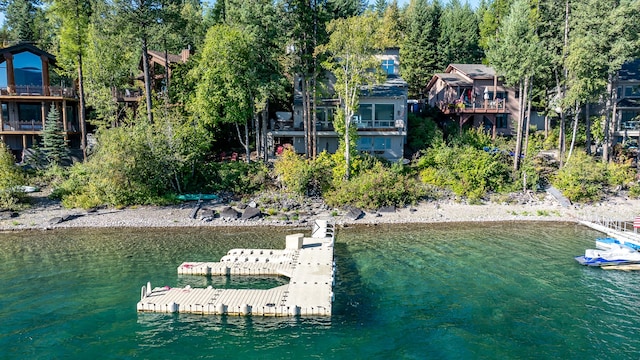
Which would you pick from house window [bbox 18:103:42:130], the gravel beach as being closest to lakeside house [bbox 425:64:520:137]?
the gravel beach

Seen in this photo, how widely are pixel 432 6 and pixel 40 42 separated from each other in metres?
54.2

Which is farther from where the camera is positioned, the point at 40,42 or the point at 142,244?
the point at 40,42

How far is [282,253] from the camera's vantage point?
2619 cm

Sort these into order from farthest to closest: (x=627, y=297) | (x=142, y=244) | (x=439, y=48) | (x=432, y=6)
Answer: (x=432, y=6) < (x=439, y=48) < (x=142, y=244) < (x=627, y=297)

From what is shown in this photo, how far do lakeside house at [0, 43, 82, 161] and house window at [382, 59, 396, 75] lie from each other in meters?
31.4

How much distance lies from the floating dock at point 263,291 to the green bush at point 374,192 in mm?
9938

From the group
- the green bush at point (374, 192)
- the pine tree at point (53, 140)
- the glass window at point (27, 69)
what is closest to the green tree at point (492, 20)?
the green bush at point (374, 192)

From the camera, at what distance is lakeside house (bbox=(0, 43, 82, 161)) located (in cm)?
4362

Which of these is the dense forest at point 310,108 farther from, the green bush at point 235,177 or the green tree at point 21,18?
the green tree at point 21,18

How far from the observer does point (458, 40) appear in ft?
207

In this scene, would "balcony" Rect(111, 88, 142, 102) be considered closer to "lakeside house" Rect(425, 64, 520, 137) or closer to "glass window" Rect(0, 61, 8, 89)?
"glass window" Rect(0, 61, 8, 89)

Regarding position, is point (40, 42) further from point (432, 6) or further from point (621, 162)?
point (621, 162)

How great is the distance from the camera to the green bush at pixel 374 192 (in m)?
35.4

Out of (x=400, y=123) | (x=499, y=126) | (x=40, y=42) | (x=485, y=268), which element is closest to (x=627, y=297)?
(x=485, y=268)
